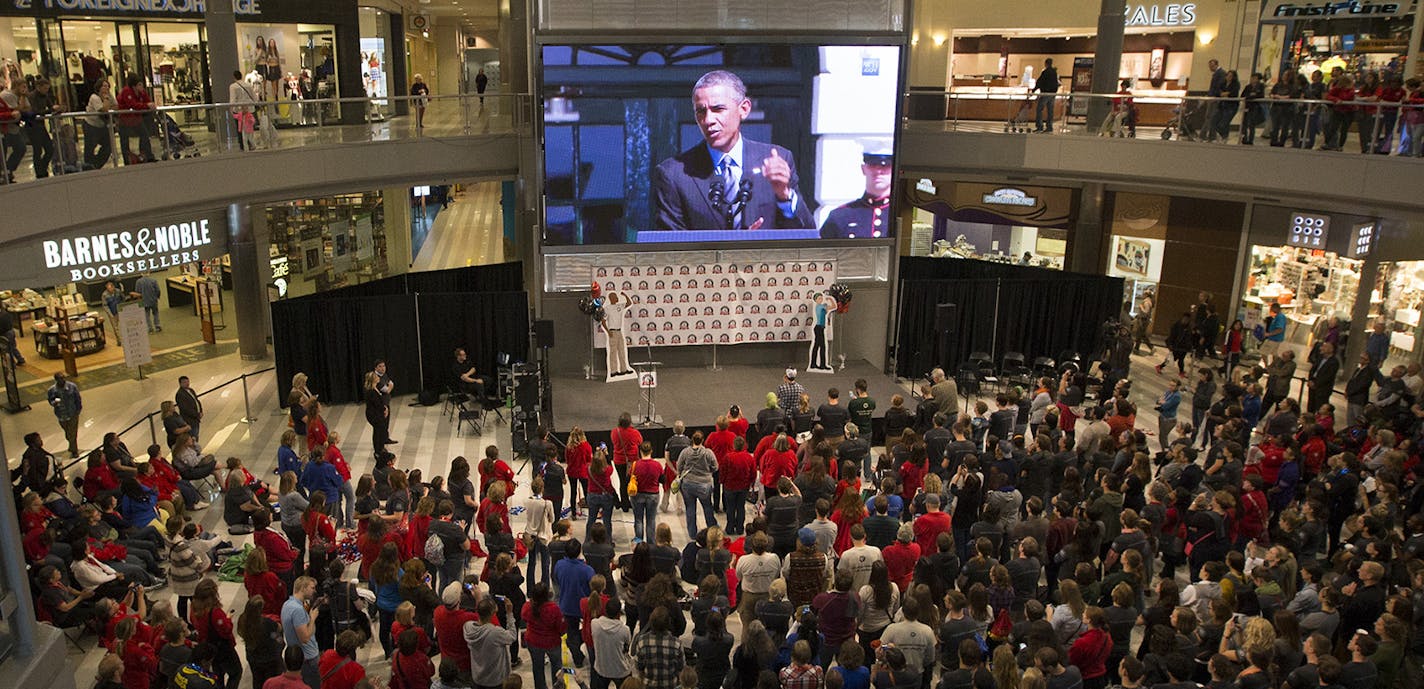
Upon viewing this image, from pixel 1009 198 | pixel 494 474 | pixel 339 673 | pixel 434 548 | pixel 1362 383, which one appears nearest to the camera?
pixel 339 673

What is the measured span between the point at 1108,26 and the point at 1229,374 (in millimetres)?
6938

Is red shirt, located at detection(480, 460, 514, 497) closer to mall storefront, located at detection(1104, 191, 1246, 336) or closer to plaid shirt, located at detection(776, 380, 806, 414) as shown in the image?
plaid shirt, located at detection(776, 380, 806, 414)

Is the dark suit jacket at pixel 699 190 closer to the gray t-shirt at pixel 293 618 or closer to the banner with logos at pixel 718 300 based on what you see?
the banner with logos at pixel 718 300

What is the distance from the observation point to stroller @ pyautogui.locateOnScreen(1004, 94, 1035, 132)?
20812mm

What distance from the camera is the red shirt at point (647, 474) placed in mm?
12875

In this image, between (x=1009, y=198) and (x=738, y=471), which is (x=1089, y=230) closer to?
(x=1009, y=198)

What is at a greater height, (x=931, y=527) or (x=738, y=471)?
(x=931, y=527)

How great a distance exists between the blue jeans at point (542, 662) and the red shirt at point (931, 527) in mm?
3623

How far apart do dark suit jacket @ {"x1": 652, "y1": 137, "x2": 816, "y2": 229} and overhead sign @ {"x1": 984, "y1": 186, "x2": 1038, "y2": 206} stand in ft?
28.4

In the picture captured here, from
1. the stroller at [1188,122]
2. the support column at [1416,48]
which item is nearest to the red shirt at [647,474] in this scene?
the stroller at [1188,122]

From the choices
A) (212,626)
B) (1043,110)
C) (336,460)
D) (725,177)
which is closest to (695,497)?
(336,460)

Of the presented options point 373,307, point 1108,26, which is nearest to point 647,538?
point 373,307

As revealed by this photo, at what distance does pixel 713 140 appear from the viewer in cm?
1889

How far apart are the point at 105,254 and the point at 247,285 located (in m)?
5.25
